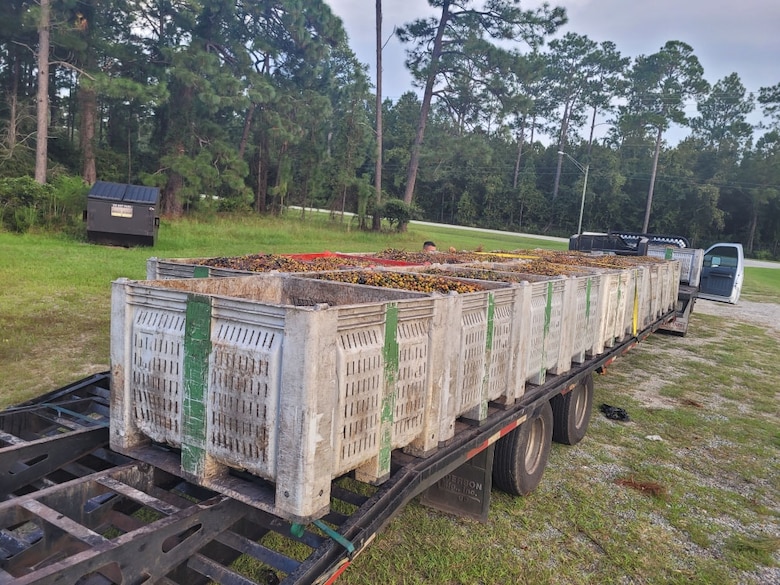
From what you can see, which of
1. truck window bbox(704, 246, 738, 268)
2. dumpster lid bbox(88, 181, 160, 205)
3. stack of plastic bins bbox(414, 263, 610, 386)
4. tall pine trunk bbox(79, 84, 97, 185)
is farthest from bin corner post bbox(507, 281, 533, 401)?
tall pine trunk bbox(79, 84, 97, 185)

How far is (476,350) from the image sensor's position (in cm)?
348

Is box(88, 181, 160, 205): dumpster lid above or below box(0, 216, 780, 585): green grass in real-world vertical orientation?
above

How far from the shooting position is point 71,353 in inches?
298

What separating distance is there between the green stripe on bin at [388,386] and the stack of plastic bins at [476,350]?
0.37m

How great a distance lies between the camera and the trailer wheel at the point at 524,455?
434 centimetres

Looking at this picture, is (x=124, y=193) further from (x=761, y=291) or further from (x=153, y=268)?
(x=761, y=291)

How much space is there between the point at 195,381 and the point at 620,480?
4176 mm

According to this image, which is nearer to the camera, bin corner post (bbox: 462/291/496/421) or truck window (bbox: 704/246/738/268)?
bin corner post (bbox: 462/291/496/421)

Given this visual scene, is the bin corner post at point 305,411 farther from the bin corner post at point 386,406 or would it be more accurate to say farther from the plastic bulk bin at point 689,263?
the plastic bulk bin at point 689,263

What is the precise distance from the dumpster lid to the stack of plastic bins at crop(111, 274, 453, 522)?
15.6 metres

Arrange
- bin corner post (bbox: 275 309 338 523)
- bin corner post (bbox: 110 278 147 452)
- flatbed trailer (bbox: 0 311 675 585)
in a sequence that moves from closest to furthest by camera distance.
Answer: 1. flatbed trailer (bbox: 0 311 675 585)
2. bin corner post (bbox: 275 309 338 523)
3. bin corner post (bbox: 110 278 147 452)

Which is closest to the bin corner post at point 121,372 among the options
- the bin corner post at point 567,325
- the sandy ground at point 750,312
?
the bin corner post at point 567,325

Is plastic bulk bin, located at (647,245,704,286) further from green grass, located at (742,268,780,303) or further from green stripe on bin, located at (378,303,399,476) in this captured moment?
green stripe on bin, located at (378,303,399,476)

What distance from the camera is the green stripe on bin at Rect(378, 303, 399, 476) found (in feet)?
8.86
